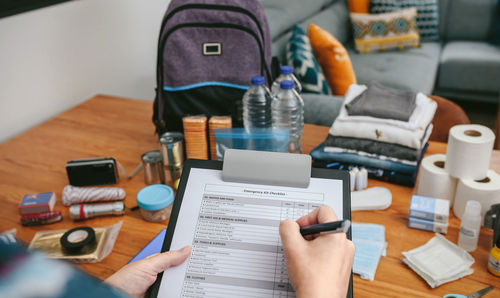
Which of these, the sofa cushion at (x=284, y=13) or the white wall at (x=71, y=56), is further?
the sofa cushion at (x=284, y=13)

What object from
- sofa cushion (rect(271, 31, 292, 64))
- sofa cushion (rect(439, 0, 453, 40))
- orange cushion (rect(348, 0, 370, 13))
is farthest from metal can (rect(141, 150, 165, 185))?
sofa cushion (rect(439, 0, 453, 40))

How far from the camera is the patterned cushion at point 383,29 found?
3234 millimetres

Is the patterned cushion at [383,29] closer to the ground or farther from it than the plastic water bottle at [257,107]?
closer to the ground

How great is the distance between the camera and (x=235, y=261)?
0.70 m

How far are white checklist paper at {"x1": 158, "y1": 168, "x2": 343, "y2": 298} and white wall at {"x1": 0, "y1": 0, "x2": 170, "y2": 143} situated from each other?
108 cm

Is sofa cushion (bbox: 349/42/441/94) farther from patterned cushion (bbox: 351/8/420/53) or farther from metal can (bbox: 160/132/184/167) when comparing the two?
metal can (bbox: 160/132/184/167)

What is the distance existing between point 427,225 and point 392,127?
0.32m

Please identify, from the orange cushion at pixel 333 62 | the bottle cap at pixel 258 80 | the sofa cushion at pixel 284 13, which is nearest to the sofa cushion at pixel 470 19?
the sofa cushion at pixel 284 13

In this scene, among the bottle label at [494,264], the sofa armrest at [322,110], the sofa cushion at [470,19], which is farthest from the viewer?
the sofa cushion at [470,19]

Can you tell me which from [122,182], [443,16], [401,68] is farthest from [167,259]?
[443,16]

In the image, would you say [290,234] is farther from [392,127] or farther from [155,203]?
[392,127]

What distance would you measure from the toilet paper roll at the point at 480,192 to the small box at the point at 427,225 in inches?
3.3

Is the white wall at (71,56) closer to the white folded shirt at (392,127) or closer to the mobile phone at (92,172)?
the mobile phone at (92,172)

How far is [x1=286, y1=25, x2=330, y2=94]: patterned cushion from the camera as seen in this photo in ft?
7.05
